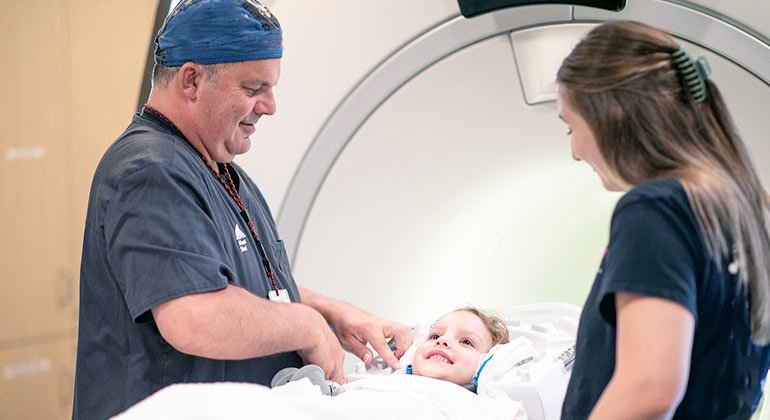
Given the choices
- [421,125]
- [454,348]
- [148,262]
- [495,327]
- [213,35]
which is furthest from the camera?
[421,125]

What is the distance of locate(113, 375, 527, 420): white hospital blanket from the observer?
982 mm

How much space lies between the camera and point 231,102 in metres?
1.41

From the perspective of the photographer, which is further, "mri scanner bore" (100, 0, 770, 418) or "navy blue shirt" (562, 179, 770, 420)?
"mri scanner bore" (100, 0, 770, 418)

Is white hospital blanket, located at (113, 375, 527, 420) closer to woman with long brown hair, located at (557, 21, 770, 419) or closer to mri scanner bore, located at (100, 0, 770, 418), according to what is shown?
woman with long brown hair, located at (557, 21, 770, 419)

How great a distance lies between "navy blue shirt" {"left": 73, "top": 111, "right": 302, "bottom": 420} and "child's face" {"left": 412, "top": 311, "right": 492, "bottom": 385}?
1.05ft

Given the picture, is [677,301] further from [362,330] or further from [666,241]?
[362,330]

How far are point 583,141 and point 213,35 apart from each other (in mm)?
736

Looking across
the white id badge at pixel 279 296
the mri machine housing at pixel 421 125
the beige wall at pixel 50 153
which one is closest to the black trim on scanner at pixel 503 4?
the mri machine housing at pixel 421 125

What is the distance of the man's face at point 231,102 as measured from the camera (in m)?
1.39

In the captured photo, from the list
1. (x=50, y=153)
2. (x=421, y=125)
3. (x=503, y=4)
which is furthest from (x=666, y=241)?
(x=50, y=153)

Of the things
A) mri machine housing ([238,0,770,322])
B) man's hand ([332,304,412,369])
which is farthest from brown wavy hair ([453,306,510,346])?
mri machine housing ([238,0,770,322])

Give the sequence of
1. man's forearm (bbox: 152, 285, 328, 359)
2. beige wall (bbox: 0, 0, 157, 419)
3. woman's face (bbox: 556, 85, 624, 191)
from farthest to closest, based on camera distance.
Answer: beige wall (bbox: 0, 0, 157, 419) < man's forearm (bbox: 152, 285, 328, 359) < woman's face (bbox: 556, 85, 624, 191)

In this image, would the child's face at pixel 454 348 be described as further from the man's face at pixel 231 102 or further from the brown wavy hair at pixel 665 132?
the brown wavy hair at pixel 665 132

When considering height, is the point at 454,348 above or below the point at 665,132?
below
